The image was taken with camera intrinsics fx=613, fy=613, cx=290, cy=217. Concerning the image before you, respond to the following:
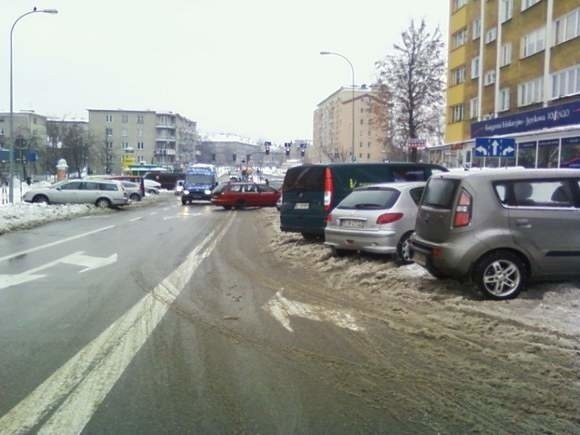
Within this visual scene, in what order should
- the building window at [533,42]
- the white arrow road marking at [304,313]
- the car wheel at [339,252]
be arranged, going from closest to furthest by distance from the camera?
the white arrow road marking at [304,313]
the car wheel at [339,252]
the building window at [533,42]

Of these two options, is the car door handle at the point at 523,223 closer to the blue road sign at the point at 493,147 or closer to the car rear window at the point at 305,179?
the car rear window at the point at 305,179

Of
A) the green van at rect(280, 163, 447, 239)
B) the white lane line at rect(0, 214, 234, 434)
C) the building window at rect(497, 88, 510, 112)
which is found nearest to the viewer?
the white lane line at rect(0, 214, 234, 434)

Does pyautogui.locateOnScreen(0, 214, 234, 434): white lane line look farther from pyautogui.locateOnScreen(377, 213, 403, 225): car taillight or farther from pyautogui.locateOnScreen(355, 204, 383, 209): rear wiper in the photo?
pyautogui.locateOnScreen(355, 204, 383, 209): rear wiper

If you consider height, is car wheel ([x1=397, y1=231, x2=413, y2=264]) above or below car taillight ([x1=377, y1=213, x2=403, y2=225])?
below

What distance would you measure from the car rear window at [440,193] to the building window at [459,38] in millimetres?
37447

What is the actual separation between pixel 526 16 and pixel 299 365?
32402 millimetres

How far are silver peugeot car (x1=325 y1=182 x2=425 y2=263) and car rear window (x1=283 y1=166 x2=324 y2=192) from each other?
2537mm

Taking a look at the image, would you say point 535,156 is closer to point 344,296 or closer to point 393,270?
point 393,270

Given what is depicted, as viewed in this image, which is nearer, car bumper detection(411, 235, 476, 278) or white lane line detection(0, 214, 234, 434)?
white lane line detection(0, 214, 234, 434)

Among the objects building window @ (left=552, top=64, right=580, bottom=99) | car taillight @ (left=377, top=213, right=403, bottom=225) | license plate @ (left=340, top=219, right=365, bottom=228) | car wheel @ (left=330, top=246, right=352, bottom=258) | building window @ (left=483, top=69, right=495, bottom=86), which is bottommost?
car wheel @ (left=330, top=246, right=352, bottom=258)

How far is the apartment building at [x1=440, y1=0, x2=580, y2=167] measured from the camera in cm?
2508

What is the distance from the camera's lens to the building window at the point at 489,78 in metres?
37.5

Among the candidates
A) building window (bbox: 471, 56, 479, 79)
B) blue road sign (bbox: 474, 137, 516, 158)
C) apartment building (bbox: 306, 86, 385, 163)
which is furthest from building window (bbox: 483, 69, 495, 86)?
apartment building (bbox: 306, 86, 385, 163)

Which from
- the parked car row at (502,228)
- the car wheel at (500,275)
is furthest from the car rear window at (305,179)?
the car wheel at (500,275)
